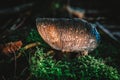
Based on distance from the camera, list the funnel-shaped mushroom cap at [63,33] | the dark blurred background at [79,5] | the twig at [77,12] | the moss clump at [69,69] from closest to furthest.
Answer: the moss clump at [69,69]
the funnel-shaped mushroom cap at [63,33]
the dark blurred background at [79,5]
the twig at [77,12]

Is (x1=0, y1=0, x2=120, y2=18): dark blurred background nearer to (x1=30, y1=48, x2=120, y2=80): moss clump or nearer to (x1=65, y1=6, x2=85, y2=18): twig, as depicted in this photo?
(x1=65, y1=6, x2=85, y2=18): twig

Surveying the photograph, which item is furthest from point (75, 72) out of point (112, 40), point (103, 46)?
point (112, 40)

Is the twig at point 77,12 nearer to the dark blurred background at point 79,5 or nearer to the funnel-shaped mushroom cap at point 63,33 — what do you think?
the dark blurred background at point 79,5

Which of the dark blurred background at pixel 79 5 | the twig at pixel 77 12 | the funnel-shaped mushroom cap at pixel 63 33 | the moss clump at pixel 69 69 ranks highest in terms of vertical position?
the dark blurred background at pixel 79 5

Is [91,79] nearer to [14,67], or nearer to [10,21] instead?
[14,67]

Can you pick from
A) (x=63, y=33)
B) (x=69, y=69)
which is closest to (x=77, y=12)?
(x=63, y=33)

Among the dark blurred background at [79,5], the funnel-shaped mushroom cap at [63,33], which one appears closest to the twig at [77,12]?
the dark blurred background at [79,5]

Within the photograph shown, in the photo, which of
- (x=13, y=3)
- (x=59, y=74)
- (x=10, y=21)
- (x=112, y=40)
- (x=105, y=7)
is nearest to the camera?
(x=59, y=74)

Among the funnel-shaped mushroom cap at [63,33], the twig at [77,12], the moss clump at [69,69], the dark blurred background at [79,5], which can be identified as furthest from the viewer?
the twig at [77,12]

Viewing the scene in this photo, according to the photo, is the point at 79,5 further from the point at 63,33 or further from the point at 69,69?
the point at 69,69
